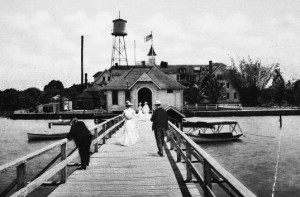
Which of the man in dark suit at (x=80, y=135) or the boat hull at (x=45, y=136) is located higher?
the man in dark suit at (x=80, y=135)

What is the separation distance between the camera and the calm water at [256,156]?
18656 millimetres

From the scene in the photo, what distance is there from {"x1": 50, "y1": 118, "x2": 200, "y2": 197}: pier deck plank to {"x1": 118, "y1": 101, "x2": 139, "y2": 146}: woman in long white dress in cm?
267

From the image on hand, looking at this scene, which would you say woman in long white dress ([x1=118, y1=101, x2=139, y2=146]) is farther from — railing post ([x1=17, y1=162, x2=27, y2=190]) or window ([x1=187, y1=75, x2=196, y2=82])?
window ([x1=187, y1=75, x2=196, y2=82])

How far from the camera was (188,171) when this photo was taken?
8531mm

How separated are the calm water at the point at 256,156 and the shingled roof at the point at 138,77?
16282 mm

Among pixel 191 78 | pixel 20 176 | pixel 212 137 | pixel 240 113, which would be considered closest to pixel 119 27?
pixel 240 113

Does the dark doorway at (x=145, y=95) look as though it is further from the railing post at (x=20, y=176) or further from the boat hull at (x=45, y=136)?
the railing post at (x=20, y=176)

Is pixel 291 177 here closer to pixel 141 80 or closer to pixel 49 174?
pixel 49 174

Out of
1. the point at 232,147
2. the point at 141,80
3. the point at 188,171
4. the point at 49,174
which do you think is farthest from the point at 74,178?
the point at 141,80

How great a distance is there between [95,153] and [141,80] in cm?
4263

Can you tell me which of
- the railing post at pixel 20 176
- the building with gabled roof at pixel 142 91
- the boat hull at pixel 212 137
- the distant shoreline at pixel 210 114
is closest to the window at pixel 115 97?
the building with gabled roof at pixel 142 91

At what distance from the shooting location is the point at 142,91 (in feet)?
186

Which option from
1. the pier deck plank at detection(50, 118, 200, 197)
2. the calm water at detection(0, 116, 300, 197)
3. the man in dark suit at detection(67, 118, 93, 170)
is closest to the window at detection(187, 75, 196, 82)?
the calm water at detection(0, 116, 300, 197)

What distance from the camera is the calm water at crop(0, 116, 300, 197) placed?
18.7m
